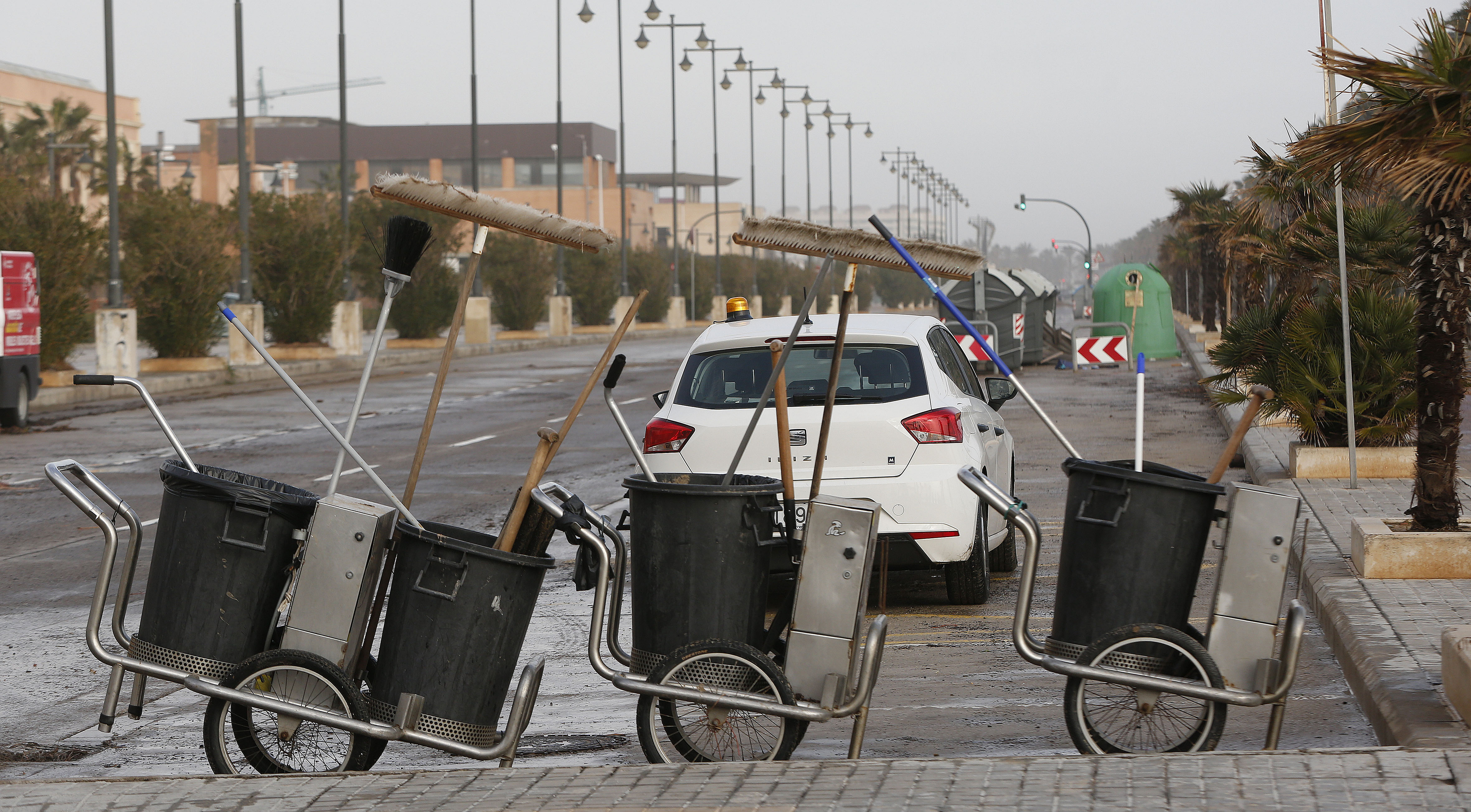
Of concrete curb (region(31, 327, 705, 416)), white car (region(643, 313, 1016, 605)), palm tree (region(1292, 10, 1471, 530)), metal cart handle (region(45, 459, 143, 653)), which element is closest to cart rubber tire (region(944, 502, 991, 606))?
white car (region(643, 313, 1016, 605))

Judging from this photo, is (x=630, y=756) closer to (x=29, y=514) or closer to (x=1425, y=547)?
(x=1425, y=547)

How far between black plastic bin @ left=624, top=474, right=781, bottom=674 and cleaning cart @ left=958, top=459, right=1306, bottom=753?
0.76 metres

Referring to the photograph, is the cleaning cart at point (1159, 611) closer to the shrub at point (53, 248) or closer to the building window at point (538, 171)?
the shrub at point (53, 248)

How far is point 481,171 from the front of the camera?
5128 inches

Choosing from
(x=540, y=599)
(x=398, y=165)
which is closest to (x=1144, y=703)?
(x=540, y=599)

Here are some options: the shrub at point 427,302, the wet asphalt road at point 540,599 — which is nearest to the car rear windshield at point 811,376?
the wet asphalt road at point 540,599

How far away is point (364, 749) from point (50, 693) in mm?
2555

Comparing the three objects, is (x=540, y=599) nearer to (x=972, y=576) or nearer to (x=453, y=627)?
(x=972, y=576)

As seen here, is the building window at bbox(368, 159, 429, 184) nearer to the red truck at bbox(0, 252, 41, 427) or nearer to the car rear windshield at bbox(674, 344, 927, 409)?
the red truck at bbox(0, 252, 41, 427)

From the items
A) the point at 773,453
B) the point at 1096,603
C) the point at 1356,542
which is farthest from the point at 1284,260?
the point at 1096,603

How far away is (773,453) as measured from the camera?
815 cm

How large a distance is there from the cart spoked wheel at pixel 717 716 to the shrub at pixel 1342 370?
8037mm

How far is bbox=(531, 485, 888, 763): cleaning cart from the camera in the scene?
201 inches

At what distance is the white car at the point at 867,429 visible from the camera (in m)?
8.04
